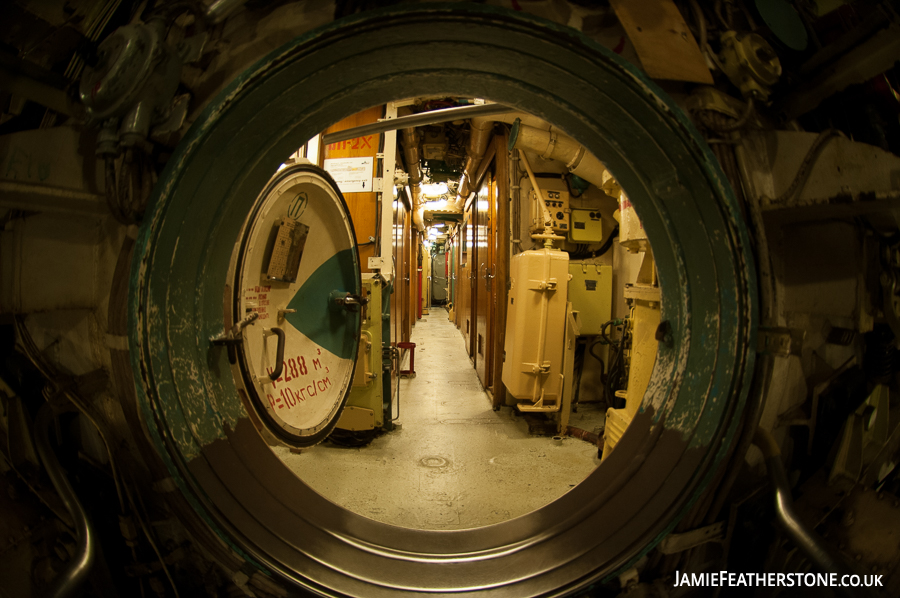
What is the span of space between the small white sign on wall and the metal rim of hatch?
188 centimetres

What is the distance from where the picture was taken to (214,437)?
3.53 ft

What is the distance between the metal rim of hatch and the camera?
2.96 ft

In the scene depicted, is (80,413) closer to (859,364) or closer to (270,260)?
(270,260)

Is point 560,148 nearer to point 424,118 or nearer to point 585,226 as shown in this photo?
point 585,226

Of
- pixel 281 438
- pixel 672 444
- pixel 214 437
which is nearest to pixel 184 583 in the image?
pixel 214 437

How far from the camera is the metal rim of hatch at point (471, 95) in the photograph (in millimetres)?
901

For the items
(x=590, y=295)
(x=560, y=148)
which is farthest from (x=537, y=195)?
(x=590, y=295)

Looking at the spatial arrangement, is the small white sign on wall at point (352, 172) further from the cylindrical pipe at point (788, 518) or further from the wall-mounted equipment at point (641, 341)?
the cylindrical pipe at point (788, 518)

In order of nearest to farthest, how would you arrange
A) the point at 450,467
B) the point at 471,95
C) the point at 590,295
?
1. the point at 471,95
2. the point at 450,467
3. the point at 590,295

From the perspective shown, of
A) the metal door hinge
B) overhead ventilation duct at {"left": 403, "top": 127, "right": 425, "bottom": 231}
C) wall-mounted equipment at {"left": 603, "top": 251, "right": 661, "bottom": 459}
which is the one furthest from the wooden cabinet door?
the metal door hinge

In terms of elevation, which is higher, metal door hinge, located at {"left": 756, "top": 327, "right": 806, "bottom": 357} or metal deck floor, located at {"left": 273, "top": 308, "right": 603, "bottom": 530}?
metal door hinge, located at {"left": 756, "top": 327, "right": 806, "bottom": 357}

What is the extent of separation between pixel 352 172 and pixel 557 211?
2144mm

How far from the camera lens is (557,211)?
3.67 metres

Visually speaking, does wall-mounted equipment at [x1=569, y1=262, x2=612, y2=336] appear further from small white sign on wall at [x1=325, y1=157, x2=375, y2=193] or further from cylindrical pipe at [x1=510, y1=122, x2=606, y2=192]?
small white sign on wall at [x1=325, y1=157, x2=375, y2=193]
